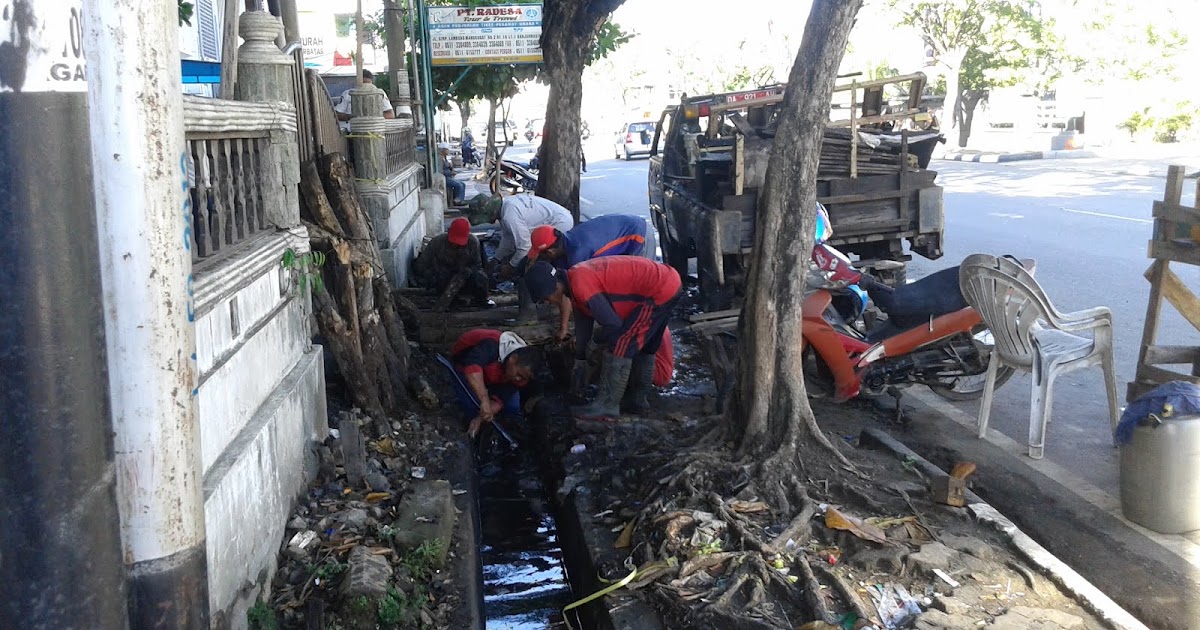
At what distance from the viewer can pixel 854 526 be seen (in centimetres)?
446

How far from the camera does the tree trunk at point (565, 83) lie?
1177 centimetres

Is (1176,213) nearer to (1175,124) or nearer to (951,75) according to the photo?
(951,75)

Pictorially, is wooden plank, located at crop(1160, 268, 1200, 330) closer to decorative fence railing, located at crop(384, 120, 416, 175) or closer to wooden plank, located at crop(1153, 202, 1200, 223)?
wooden plank, located at crop(1153, 202, 1200, 223)

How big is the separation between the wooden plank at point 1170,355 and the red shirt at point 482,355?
3.99m

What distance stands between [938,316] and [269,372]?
13.8ft

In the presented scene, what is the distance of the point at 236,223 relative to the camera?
438 centimetres

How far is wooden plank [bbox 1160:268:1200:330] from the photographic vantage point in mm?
5812

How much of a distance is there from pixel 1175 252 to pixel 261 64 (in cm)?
505

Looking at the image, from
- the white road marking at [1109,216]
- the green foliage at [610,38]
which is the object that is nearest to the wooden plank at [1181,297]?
the white road marking at [1109,216]

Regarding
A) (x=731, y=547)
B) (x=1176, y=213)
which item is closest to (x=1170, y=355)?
(x=1176, y=213)

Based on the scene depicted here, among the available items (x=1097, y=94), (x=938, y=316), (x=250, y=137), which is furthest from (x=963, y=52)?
(x=250, y=137)

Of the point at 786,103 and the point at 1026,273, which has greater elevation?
the point at 786,103

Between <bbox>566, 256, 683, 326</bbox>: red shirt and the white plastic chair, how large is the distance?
192cm

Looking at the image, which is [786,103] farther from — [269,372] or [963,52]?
[963,52]
